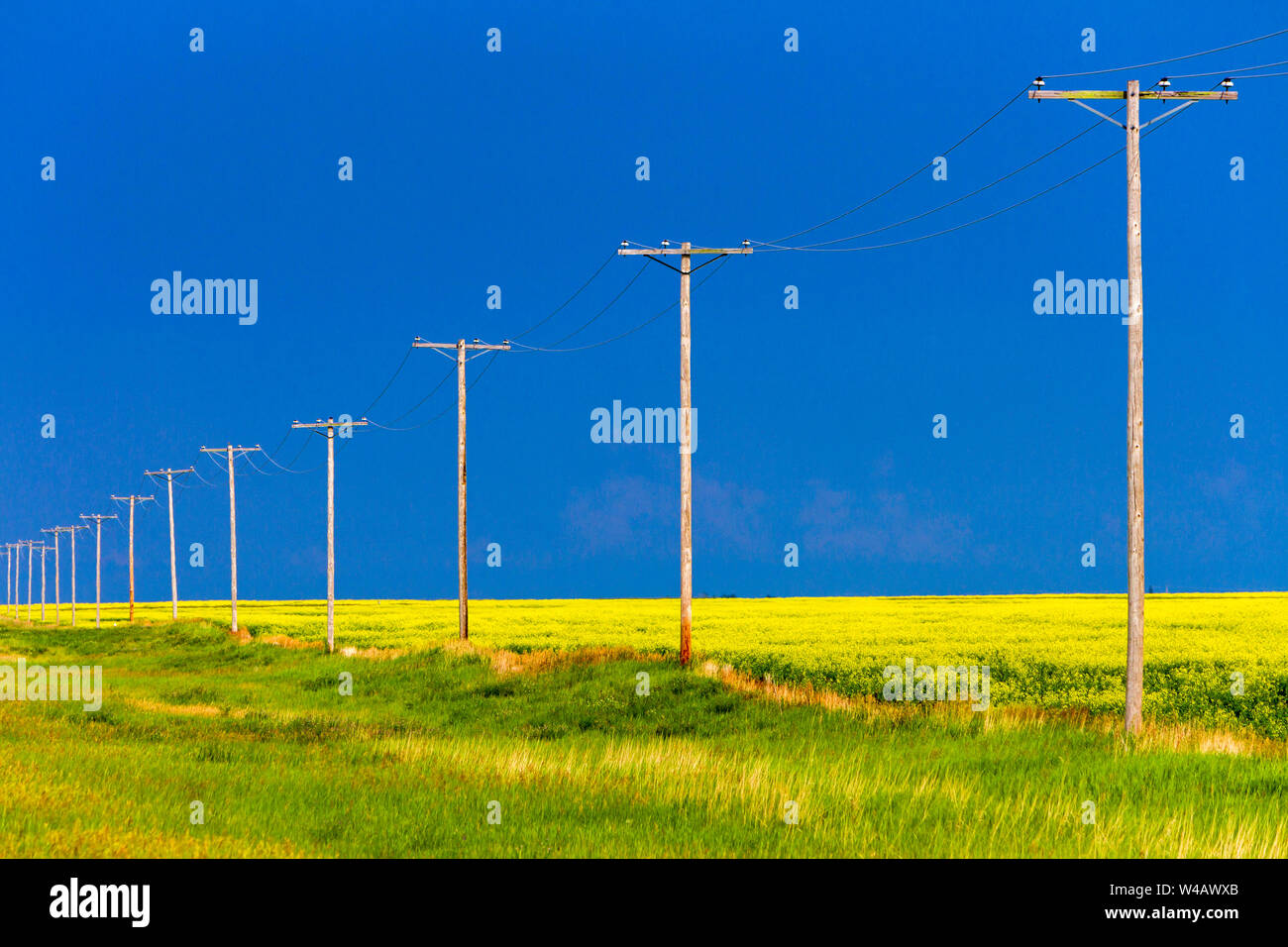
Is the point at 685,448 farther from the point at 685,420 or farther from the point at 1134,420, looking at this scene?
the point at 1134,420

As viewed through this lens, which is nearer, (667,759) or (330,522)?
(667,759)

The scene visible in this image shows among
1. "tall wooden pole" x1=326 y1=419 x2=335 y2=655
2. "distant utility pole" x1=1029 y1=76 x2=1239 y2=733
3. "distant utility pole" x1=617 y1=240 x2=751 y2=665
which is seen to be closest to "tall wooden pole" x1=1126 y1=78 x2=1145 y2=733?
"distant utility pole" x1=1029 y1=76 x2=1239 y2=733

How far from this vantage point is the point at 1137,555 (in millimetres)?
18062

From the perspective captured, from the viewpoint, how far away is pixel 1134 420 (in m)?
18.2

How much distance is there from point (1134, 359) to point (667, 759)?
1016cm

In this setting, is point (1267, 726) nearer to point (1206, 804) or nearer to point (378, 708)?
point (1206, 804)

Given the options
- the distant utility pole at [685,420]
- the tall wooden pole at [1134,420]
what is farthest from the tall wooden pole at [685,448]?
the tall wooden pole at [1134,420]

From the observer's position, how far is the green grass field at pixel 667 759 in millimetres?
10977

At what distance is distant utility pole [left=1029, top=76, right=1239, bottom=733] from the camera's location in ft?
59.2

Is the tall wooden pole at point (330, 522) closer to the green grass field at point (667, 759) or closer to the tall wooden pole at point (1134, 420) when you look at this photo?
the green grass field at point (667, 759)

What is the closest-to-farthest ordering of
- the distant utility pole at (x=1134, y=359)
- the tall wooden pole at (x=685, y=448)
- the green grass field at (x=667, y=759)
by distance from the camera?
1. the green grass field at (x=667, y=759)
2. the distant utility pole at (x=1134, y=359)
3. the tall wooden pole at (x=685, y=448)

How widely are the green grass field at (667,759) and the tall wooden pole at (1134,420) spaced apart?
1393 mm

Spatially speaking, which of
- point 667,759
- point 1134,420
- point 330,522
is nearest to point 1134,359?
point 1134,420
